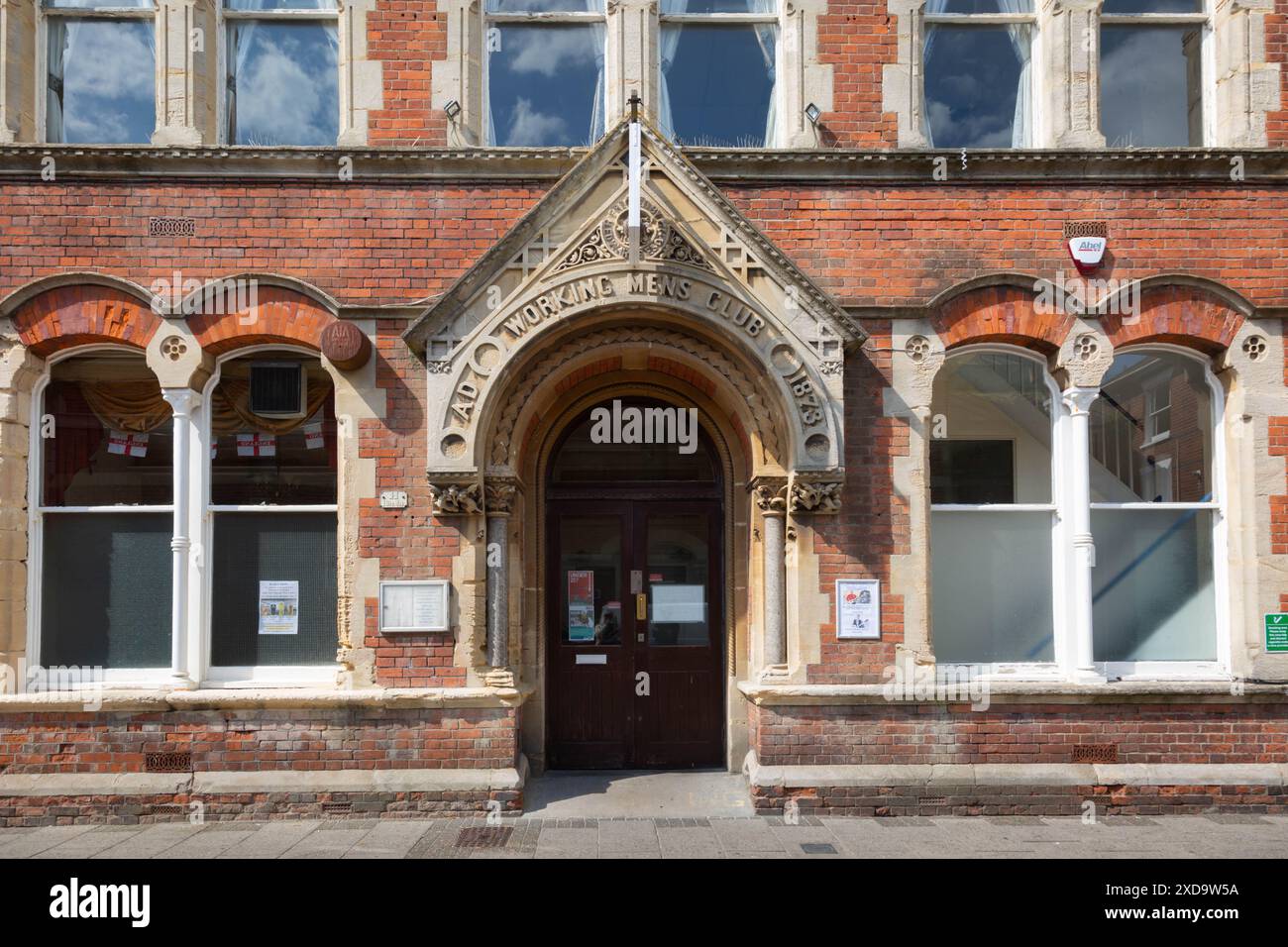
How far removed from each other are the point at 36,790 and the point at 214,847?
178cm

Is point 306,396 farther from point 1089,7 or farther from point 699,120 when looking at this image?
point 1089,7

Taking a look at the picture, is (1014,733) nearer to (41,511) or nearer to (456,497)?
(456,497)

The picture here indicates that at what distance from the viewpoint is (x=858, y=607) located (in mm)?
7262

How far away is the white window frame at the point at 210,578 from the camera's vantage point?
24.1ft

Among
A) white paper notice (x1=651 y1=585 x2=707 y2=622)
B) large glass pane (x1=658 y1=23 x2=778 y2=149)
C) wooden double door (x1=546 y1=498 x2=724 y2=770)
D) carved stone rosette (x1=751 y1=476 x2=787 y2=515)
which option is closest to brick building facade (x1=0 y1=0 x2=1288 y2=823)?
carved stone rosette (x1=751 y1=476 x2=787 y2=515)

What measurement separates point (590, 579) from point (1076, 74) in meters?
6.07

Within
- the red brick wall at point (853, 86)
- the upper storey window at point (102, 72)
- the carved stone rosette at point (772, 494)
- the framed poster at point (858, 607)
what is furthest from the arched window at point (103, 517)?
the red brick wall at point (853, 86)

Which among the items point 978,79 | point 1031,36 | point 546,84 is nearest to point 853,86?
point 978,79

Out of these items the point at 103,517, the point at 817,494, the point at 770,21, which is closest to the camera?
the point at 817,494

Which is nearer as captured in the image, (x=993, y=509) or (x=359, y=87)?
(x=359, y=87)

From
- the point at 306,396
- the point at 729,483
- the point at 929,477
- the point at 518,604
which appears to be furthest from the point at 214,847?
the point at 929,477

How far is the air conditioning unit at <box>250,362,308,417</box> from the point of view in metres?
7.66

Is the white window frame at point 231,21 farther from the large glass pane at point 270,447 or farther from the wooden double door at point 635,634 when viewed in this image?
the wooden double door at point 635,634

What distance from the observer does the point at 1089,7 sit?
766cm
